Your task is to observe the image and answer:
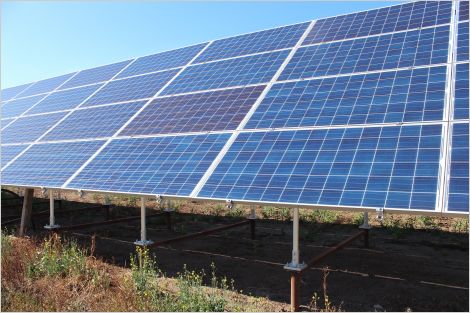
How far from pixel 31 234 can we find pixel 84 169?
6433 millimetres

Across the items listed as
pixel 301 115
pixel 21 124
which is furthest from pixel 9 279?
pixel 21 124

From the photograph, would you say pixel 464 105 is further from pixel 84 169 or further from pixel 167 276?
pixel 84 169

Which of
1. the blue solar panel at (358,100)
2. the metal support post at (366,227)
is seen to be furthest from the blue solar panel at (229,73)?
the metal support post at (366,227)

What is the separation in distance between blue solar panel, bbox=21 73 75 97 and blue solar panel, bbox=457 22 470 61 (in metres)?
19.2

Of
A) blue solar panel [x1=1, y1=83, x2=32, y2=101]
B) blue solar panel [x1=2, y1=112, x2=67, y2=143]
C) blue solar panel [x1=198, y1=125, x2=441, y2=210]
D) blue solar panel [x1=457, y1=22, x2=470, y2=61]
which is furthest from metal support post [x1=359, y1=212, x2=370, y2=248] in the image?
blue solar panel [x1=1, y1=83, x2=32, y2=101]

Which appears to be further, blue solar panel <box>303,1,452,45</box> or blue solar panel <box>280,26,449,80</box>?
blue solar panel <box>303,1,452,45</box>

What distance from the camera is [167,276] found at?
1156 cm

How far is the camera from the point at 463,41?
980 centimetres

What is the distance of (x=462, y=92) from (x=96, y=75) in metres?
17.0

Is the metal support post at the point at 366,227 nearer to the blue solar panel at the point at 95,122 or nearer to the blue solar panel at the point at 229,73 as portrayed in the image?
the blue solar panel at the point at 229,73

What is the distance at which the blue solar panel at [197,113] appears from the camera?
1098cm

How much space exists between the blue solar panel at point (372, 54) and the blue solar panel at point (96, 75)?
10404 millimetres

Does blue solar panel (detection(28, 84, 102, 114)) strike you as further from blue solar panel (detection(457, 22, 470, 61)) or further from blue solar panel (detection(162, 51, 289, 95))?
blue solar panel (detection(457, 22, 470, 61))

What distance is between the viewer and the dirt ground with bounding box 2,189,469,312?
A: 9.76 metres
